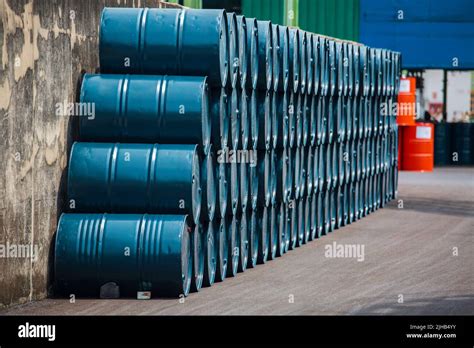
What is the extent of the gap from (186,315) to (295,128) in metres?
6.33

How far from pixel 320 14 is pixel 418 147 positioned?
5.37 meters

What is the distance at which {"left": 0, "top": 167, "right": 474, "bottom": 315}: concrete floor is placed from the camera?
1190cm

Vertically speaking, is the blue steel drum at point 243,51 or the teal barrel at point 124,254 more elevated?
the blue steel drum at point 243,51

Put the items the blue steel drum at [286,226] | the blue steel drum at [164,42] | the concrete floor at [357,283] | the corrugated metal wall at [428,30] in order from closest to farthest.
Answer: the concrete floor at [357,283] → the blue steel drum at [164,42] → the blue steel drum at [286,226] → the corrugated metal wall at [428,30]

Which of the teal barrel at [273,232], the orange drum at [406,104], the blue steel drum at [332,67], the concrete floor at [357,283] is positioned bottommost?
the concrete floor at [357,283]

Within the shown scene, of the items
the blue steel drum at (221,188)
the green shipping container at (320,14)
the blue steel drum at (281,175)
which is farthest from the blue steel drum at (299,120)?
the green shipping container at (320,14)

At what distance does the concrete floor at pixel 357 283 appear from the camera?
468 inches

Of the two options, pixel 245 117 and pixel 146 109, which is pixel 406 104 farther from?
pixel 146 109

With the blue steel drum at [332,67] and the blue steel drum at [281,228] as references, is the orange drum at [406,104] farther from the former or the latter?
the blue steel drum at [281,228]

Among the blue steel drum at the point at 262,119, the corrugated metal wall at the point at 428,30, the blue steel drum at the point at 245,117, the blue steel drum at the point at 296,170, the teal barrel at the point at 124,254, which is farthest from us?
the corrugated metal wall at the point at 428,30

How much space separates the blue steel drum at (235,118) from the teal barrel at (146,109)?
1.04m

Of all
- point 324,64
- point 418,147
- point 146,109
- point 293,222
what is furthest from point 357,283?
point 418,147

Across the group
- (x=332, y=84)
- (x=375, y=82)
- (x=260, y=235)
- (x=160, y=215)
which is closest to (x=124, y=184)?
(x=160, y=215)

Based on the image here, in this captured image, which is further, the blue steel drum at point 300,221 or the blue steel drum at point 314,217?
the blue steel drum at point 314,217
